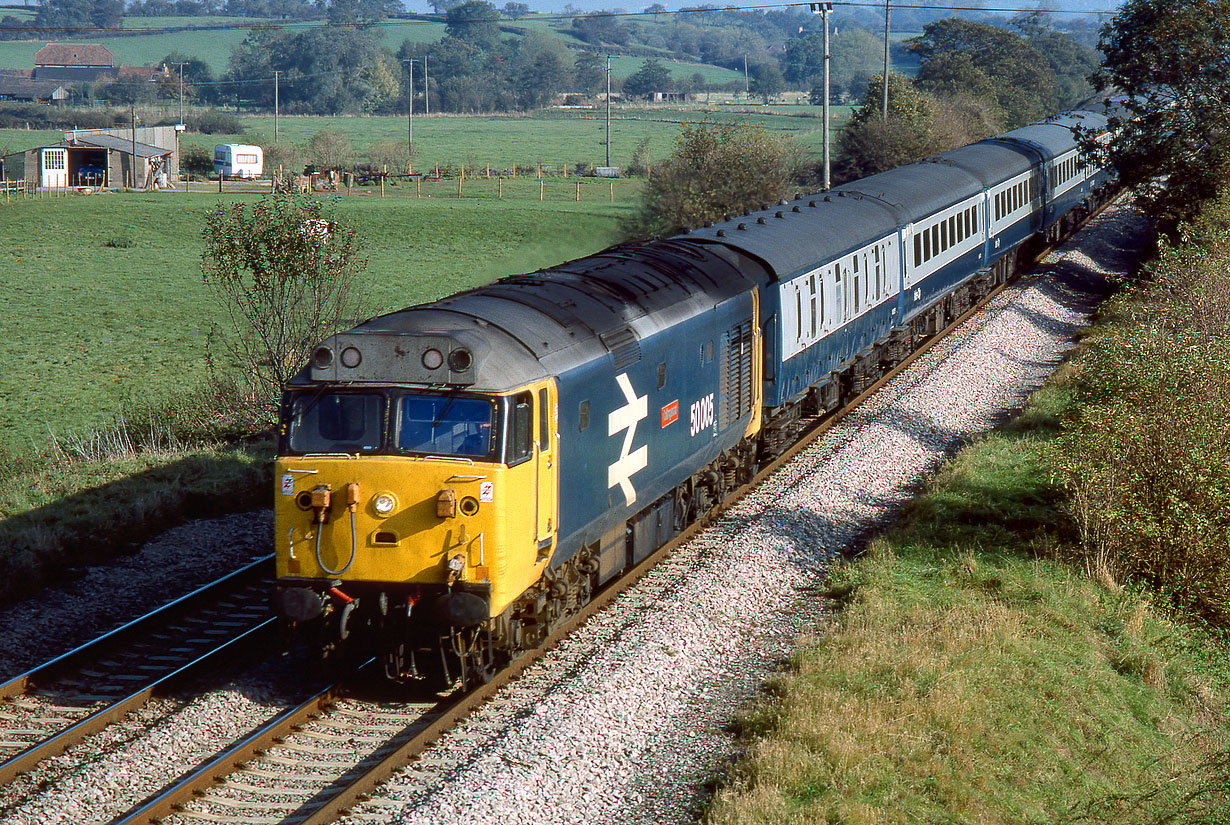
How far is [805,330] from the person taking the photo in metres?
20.5

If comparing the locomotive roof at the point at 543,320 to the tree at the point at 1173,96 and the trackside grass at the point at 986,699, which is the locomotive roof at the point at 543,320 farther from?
the tree at the point at 1173,96

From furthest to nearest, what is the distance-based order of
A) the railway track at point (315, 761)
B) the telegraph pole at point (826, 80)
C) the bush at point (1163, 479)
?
1. the telegraph pole at point (826, 80)
2. the bush at point (1163, 479)
3. the railway track at point (315, 761)

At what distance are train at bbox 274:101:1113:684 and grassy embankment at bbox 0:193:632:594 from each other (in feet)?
20.0

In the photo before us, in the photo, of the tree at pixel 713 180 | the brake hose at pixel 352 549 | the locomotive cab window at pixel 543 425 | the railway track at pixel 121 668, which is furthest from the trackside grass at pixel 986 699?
the tree at pixel 713 180

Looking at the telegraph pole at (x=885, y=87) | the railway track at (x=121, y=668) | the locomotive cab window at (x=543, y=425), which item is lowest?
the railway track at (x=121, y=668)

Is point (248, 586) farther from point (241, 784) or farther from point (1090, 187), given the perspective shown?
point (1090, 187)

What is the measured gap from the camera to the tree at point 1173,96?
1401 inches

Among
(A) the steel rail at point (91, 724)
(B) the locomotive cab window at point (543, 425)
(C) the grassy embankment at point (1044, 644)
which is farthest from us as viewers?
(B) the locomotive cab window at point (543, 425)

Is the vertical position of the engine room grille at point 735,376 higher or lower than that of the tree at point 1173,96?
lower

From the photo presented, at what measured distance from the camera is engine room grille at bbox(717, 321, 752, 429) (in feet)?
56.5

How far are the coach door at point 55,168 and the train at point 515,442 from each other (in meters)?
75.8

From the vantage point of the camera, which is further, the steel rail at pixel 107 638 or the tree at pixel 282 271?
the tree at pixel 282 271

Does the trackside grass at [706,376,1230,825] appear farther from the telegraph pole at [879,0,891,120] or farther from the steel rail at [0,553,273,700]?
the telegraph pole at [879,0,891,120]

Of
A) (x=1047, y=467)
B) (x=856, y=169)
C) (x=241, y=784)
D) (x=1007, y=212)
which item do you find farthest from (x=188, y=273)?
(x=241, y=784)
